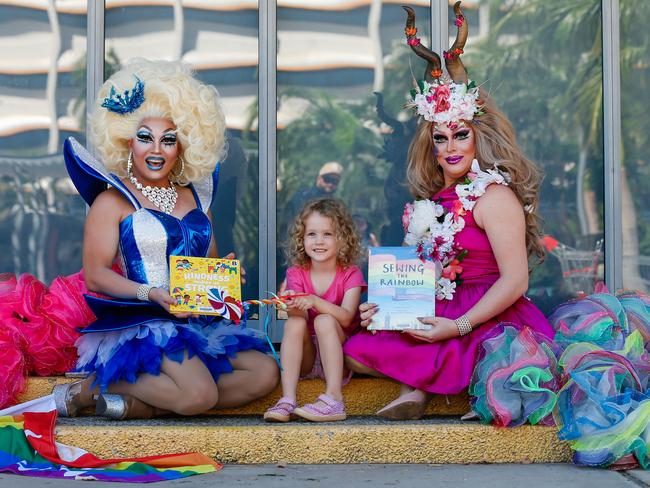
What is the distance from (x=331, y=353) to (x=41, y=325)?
1.45m

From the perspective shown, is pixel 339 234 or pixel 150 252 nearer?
pixel 150 252

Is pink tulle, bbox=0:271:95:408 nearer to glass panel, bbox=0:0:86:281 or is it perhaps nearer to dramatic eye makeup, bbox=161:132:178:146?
dramatic eye makeup, bbox=161:132:178:146

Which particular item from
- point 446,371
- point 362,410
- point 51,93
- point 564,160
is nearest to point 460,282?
point 446,371

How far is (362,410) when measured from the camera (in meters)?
4.65

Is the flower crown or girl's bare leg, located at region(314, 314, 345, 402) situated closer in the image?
girl's bare leg, located at region(314, 314, 345, 402)

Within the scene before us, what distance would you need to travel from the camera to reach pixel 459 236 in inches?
179

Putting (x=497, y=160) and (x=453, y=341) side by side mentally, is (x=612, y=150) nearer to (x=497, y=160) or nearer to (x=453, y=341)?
(x=497, y=160)

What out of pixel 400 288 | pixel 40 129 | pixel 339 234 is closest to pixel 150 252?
pixel 339 234

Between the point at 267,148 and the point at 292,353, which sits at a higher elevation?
the point at 267,148

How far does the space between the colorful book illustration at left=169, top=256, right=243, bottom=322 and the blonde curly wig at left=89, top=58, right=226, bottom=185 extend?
2.09 ft

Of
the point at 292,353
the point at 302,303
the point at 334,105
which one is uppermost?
the point at 334,105

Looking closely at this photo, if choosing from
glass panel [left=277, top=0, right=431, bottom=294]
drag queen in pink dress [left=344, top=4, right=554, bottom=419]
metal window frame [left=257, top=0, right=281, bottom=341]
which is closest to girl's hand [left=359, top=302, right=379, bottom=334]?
drag queen in pink dress [left=344, top=4, right=554, bottom=419]

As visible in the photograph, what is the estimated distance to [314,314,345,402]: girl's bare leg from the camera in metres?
4.38

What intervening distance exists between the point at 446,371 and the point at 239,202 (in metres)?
2.15
